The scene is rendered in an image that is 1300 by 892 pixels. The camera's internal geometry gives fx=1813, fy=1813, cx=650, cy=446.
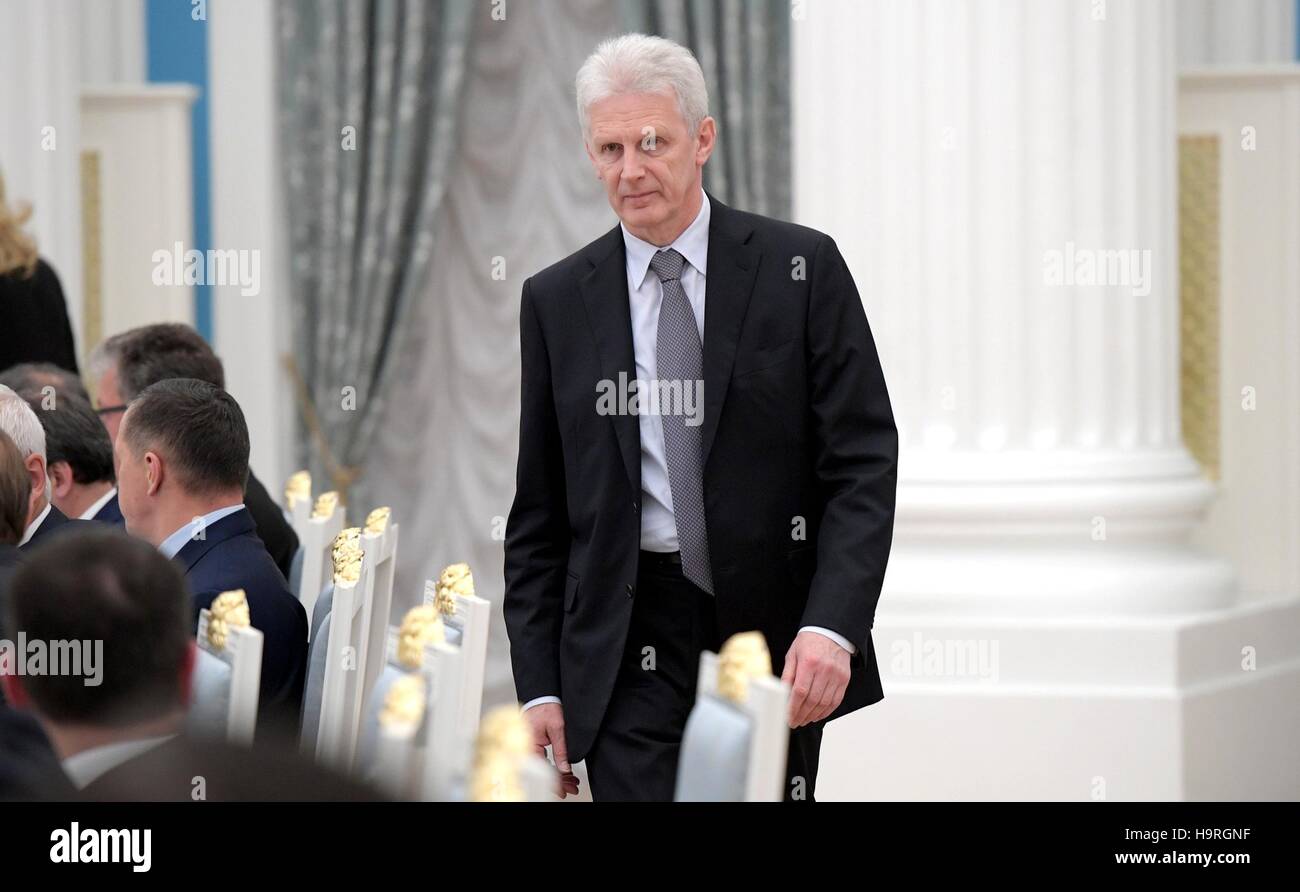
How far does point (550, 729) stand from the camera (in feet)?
9.10

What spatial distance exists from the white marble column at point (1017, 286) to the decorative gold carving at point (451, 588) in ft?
7.18

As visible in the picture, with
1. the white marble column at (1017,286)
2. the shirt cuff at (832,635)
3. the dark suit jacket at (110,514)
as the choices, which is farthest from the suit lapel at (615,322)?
the white marble column at (1017,286)

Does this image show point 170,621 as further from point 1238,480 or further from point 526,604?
point 1238,480

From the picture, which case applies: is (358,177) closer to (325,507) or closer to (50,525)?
(325,507)

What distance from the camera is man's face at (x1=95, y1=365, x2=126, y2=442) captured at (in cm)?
418

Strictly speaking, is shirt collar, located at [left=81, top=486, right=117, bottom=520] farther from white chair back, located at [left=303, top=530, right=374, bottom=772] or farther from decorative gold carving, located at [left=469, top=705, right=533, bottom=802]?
decorative gold carving, located at [left=469, top=705, right=533, bottom=802]

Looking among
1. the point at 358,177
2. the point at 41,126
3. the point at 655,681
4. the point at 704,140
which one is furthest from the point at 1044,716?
the point at 41,126

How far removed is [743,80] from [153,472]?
4160mm

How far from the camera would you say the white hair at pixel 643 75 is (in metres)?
2.59

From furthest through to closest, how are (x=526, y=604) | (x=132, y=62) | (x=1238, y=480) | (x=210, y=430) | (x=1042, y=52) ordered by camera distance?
(x=132, y=62)
(x=1238, y=480)
(x=1042, y=52)
(x=210, y=430)
(x=526, y=604)
